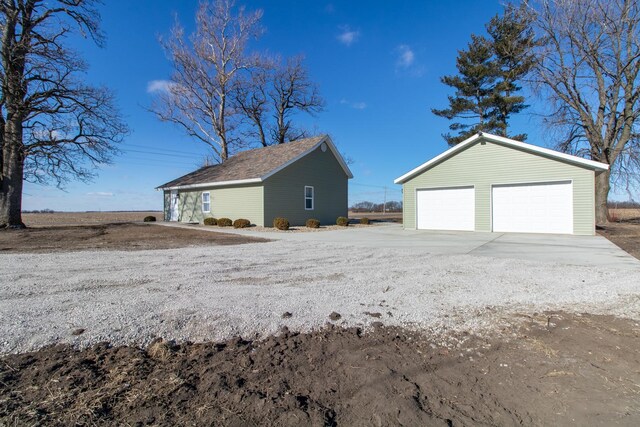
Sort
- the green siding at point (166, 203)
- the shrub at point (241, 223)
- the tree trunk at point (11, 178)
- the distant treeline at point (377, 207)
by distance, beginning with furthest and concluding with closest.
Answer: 1. the distant treeline at point (377, 207)
2. the green siding at point (166, 203)
3. the shrub at point (241, 223)
4. the tree trunk at point (11, 178)

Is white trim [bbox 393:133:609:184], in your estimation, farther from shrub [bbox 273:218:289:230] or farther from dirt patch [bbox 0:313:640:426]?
dirt patch [bbox 0:313:640:426]

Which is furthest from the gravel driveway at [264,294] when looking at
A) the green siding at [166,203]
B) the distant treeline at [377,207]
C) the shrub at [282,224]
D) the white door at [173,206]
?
the distant treeline at [377,207]

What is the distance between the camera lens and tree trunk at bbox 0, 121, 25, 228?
620 inches

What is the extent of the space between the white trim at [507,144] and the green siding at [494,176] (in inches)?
7.9

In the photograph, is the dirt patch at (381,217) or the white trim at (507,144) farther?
the dirt patch at (381,217)

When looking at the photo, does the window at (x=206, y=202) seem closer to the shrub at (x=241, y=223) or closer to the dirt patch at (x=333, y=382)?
the shrub at (x=241, y=223)

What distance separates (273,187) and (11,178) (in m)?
12.7

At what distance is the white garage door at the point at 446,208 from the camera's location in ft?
49.8

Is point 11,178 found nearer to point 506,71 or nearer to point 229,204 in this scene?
point 229,204

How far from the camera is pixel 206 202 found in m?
21.5

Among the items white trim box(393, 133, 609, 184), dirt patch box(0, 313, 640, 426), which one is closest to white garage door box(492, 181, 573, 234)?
white trim box(393, 133, 609, 184)

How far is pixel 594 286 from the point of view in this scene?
5094 mm

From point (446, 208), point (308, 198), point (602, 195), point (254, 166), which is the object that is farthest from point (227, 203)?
point (602, 195)

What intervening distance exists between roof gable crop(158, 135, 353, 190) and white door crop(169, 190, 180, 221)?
0.73m
